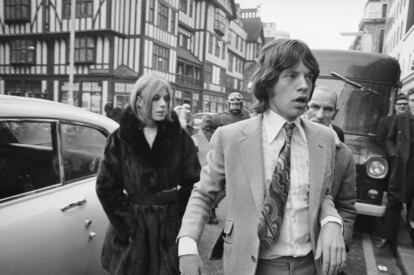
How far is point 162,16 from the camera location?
95.8ft

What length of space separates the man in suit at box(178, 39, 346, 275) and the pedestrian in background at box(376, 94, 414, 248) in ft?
12.0

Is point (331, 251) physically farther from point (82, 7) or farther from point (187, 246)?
point (82, 7)

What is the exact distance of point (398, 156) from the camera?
4883 millimetres

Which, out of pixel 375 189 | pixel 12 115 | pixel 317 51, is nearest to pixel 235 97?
pixel 317 51

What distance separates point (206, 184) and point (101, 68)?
25.9 metres

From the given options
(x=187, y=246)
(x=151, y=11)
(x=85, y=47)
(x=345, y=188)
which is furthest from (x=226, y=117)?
(x=151, y=11)

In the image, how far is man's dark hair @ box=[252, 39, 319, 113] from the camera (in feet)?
5.48

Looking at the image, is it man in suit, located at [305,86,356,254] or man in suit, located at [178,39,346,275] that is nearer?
man in suit, located at [178,39,346,275]

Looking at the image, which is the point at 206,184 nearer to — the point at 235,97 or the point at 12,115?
the point at 12,115

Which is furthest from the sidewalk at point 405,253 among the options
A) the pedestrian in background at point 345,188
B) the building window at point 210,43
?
the building window at point 210,43

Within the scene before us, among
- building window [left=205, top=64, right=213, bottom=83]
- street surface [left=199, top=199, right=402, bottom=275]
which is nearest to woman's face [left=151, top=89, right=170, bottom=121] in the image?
street surface [left=199, top=199, right=402, bottom=275]

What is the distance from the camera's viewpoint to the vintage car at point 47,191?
2.32m

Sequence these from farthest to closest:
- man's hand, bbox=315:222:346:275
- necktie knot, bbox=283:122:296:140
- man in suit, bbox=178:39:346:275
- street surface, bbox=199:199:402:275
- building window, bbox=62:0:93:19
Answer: building window, bbox=62:0:93:19 → street surface, bbox=199:199:402:275 → necktie knot, bbox=283:122:296:140 → man in suit, bbox=178:39:346:275 → man's hand, bbox=315:222:346:275

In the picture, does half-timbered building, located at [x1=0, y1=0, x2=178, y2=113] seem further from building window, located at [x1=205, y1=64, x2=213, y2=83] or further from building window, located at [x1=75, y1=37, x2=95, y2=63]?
building window, located at [x1=205, y1=64, x2=213, y2=83]
